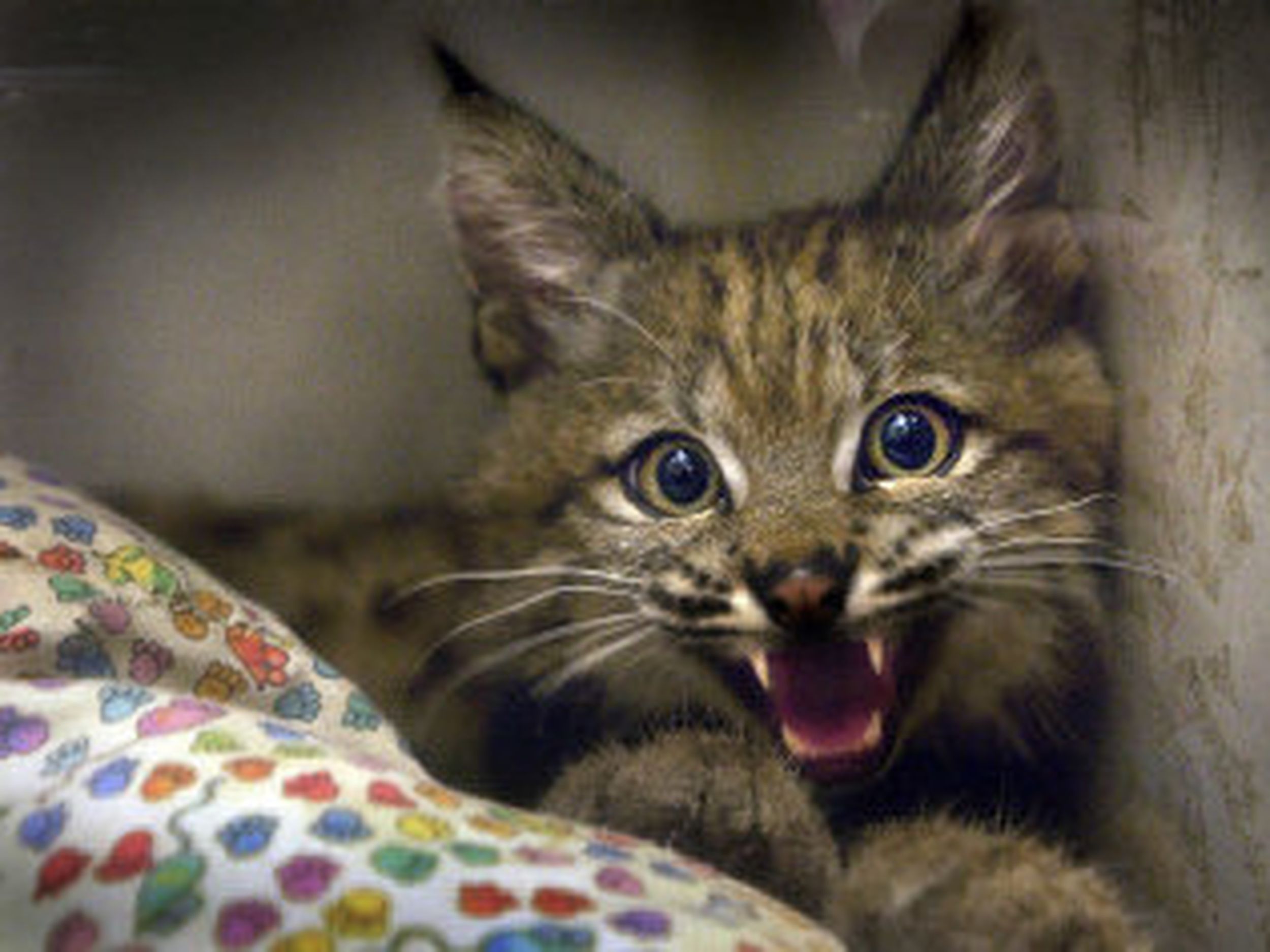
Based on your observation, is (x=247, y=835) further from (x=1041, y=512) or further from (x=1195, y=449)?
(x=1195, y=449)

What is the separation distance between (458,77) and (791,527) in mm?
424

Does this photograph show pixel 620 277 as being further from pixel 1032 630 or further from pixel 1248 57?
pixel 1248 57

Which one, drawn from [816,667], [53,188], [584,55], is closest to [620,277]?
[584,55]

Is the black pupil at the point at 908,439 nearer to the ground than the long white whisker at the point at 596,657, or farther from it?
farther from it

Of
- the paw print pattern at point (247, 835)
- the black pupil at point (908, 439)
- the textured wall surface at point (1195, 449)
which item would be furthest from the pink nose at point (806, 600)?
the paw print pattern at point (247, 835)

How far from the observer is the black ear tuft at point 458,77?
1109 millimetres

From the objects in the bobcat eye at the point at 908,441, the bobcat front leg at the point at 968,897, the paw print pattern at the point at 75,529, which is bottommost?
the bobcat front leg at the point at 968,897

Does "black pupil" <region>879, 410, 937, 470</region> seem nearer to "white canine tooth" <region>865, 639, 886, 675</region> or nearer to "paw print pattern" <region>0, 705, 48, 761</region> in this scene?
"white canine tooth" <region>865, 639, 886, 675</region>

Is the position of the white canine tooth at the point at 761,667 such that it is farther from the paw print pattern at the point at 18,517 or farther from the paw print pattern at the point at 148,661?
the paw print pattern at the point at 18,517

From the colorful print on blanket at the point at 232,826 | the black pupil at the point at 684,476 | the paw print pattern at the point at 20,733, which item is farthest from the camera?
the black pupil at the point at 684,476

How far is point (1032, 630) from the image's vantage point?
1068 mm

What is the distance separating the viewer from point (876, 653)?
3.38 ft

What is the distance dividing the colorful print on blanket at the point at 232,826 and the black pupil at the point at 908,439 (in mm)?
319

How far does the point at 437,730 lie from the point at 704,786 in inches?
8.0
